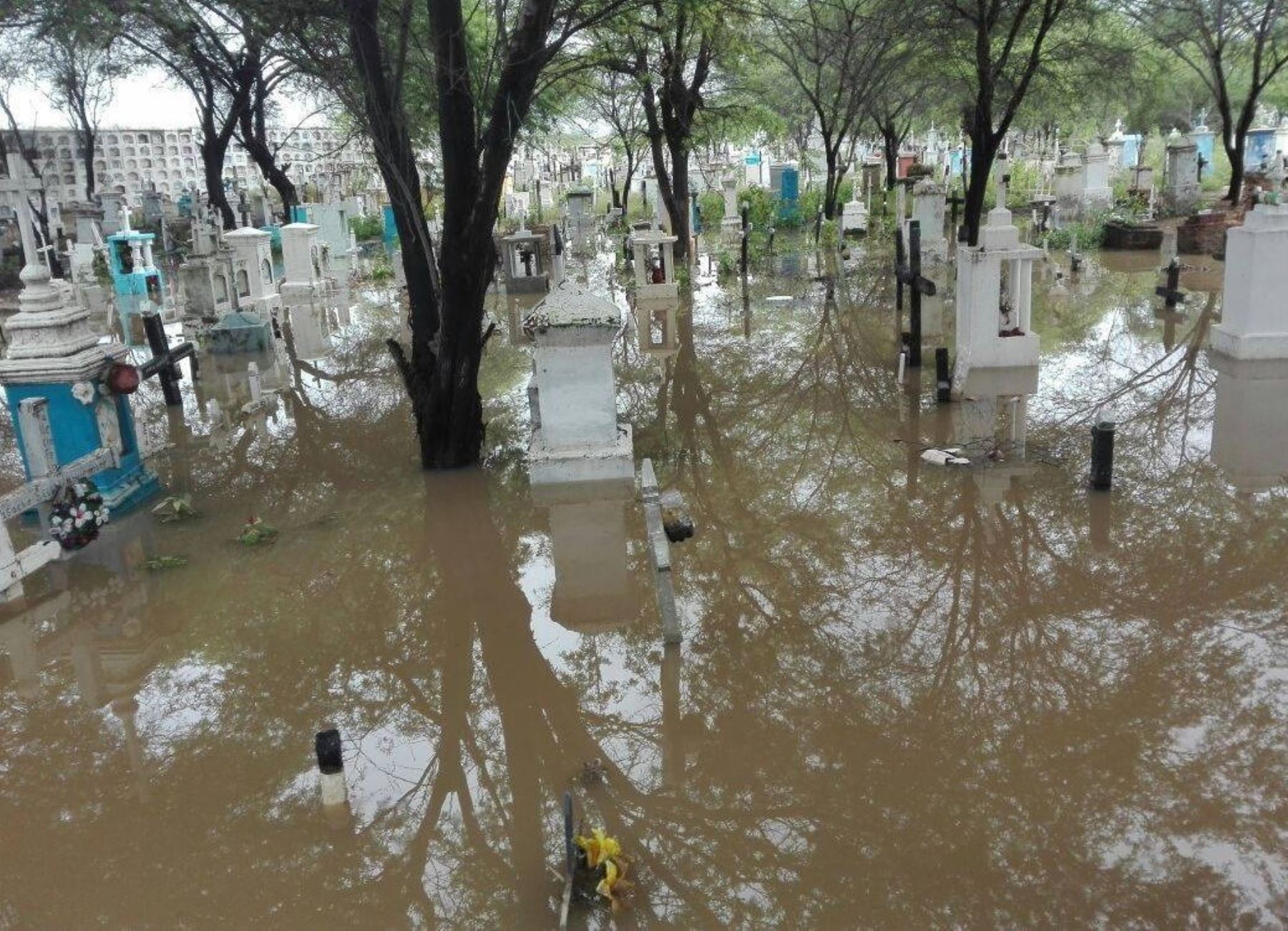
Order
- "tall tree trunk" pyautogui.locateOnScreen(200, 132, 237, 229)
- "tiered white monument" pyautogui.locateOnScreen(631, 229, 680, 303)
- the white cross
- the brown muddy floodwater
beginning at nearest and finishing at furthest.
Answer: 1. the brown muddy floodwater
2. the white cross
3. "tiered white monument" pyautogui.locateOnScreen(631, 229, 680, 303)
4. "tall tree trunk" pyautogui.locateOnScreen(200, 132, 237, 229)

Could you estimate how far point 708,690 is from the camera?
563 cm

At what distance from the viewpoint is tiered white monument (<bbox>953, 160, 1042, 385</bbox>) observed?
38.0 feet

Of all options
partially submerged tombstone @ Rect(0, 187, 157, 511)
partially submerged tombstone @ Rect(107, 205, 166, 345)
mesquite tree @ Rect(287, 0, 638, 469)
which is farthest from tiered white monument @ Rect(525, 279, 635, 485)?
partially submerged tombstone @ Rect(107, 205, 166, 345)

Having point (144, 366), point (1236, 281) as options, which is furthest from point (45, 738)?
point (1236, 281)

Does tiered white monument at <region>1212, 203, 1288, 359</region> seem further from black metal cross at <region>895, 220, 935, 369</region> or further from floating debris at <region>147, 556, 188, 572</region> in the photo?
floating debris at <region>147, 556, 188, 572</region>

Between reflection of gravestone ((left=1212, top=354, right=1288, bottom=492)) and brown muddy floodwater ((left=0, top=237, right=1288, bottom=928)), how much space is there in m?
0.07

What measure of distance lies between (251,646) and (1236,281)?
11.0 meters

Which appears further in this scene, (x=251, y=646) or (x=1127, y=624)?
(x=251, y=646)

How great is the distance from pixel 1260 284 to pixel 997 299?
2822mm

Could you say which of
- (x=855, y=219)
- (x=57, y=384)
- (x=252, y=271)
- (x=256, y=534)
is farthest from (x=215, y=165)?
(x=256, y=534)

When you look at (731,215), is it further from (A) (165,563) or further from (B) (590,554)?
(A) (165,563)

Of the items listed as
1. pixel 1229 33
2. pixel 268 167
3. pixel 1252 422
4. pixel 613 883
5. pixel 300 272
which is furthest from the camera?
pixel 268 167

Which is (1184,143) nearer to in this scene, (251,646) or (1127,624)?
(1127,624)

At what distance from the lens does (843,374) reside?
12.6m
